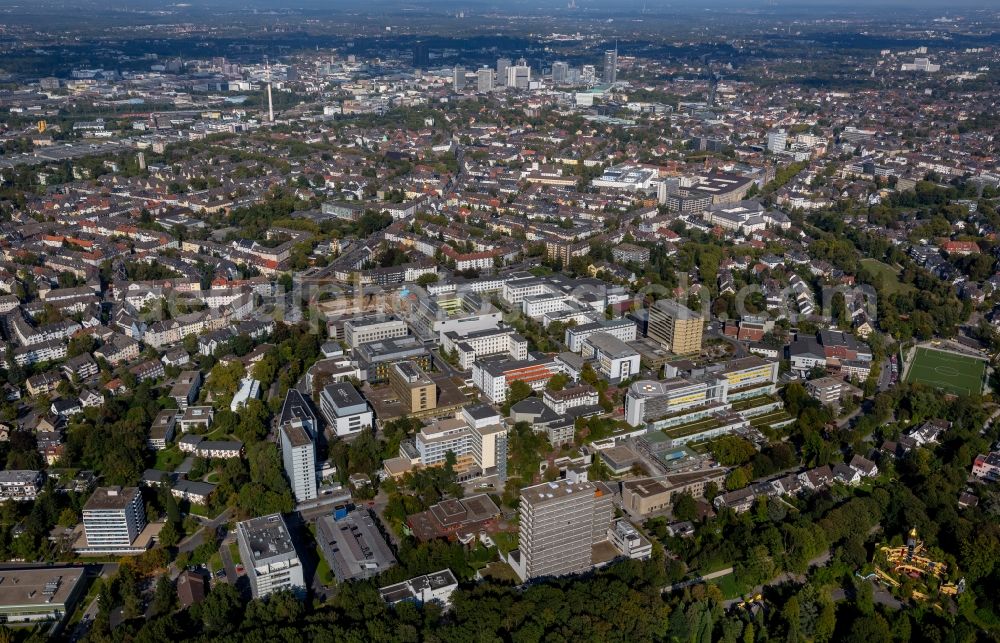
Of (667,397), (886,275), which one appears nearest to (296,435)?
(667,397)

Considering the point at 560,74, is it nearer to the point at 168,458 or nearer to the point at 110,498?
the point at 168,458

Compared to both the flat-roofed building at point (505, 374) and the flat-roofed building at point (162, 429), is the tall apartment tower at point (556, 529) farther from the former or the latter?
the flat-roofed building at point (162, 429)

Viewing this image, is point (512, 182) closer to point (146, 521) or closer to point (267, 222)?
point (267, 222)

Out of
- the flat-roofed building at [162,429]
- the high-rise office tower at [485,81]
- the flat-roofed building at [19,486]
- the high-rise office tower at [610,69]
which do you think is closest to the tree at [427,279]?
the flat-roofed building at [162,429]

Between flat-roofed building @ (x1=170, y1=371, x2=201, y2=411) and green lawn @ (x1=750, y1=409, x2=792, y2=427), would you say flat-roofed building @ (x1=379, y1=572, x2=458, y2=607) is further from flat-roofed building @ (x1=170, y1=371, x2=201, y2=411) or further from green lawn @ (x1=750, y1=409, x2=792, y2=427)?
green lawn @ (x1=750, y1=409, x2=792, y2=427)

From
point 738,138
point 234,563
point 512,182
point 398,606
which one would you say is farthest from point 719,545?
point 738,138
